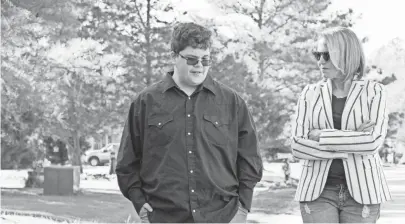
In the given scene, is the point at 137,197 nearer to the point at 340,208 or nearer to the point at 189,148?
the point at 189,148

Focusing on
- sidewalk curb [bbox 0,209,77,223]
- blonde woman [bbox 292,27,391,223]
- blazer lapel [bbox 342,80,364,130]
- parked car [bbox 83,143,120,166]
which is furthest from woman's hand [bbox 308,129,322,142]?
parked car [bbox 83,143,120,166]

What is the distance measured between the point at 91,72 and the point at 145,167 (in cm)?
1420

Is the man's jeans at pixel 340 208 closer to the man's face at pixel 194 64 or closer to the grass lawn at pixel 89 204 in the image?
the man's face at pixel 194 64

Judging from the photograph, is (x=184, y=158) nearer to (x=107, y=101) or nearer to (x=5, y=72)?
(x=5, y=72)

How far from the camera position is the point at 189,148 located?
9.71 feet

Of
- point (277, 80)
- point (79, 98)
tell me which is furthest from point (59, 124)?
point (277, 80)

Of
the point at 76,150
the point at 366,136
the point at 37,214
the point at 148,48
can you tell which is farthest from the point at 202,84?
the point at 76,150

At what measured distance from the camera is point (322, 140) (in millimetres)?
3227

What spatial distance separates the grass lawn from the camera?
12.7m

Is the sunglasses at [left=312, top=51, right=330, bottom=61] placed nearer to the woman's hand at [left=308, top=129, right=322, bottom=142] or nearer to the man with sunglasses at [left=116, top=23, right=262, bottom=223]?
the woman's hand at [left=308, top=129, right=322, bottom=142]

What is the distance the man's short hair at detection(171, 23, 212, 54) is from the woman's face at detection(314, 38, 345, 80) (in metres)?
0.59

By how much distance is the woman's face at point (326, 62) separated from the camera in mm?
3295

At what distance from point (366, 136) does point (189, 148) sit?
0.83 m

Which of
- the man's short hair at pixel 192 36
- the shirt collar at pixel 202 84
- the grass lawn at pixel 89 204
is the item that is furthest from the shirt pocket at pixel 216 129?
the grass lawn at pixel 89 204
